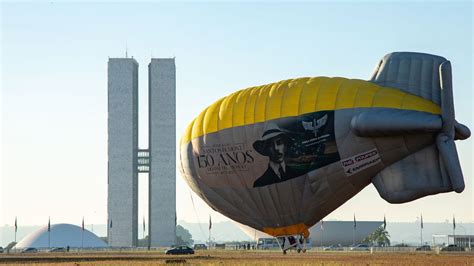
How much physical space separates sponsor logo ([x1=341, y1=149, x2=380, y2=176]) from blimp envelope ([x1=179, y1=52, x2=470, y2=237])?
8 cm

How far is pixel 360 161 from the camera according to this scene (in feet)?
275

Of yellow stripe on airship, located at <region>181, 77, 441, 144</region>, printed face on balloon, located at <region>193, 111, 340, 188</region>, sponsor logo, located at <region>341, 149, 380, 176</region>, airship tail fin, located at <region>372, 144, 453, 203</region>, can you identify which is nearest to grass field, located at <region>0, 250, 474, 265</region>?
airship tail fin, located at <region>372, 144, 453, 203</region>

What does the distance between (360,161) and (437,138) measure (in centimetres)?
716

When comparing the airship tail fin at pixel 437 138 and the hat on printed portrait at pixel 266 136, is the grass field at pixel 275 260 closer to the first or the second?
the airship tail fin at pixel 437 138

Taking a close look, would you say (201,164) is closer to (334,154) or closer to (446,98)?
(334,154)

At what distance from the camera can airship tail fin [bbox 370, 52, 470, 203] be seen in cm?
7956

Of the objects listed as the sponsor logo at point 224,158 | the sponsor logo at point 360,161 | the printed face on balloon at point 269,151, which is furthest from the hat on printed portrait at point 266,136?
the sponsor logo at point 360,161

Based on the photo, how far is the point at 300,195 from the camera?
8769 centimetres

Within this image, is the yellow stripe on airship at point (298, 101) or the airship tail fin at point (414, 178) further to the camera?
the yellow stripe on airship at point (298, 101)

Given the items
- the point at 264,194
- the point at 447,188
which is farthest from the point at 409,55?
the point at 264,194

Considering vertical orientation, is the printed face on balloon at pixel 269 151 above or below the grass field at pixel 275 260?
above

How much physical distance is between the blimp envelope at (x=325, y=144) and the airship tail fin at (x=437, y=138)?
0.28ft

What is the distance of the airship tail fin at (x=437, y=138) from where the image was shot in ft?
261

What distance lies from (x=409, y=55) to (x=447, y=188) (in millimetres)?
12449
